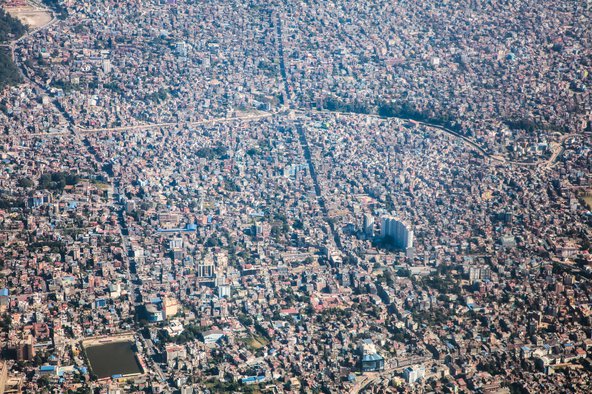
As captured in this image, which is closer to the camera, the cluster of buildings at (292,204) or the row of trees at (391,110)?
the cluster of buildings at (292,204)

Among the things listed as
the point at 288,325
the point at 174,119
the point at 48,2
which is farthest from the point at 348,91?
the point at 288,325

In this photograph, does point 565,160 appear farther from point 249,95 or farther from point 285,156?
point 249,95

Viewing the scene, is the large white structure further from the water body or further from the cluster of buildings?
the water body

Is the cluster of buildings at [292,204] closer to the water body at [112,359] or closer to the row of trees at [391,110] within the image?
the water body at [112,359]

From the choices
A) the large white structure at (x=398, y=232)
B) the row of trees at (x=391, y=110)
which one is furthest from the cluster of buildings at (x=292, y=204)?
the row of trees at (x=391, y=110)

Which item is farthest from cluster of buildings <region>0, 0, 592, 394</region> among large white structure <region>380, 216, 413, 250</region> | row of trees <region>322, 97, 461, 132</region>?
row of trees <region>322, 97, 461, 132</region>

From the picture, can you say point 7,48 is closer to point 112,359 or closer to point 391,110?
point 391,110
